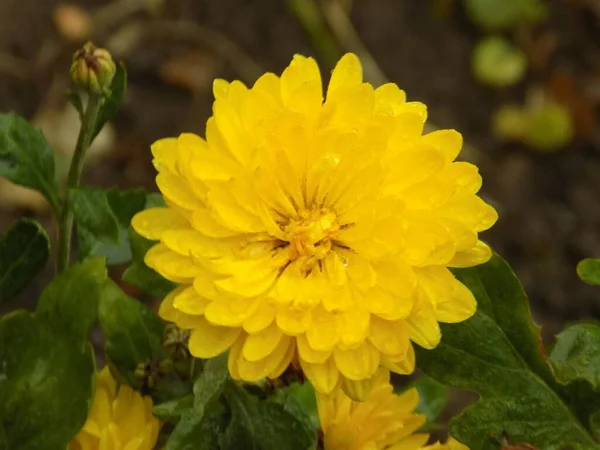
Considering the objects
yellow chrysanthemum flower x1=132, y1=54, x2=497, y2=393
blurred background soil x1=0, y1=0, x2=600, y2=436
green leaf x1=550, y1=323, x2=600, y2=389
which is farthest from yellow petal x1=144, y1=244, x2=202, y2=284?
blurred background soil x1=0, y1=0, x2=600, y2=436

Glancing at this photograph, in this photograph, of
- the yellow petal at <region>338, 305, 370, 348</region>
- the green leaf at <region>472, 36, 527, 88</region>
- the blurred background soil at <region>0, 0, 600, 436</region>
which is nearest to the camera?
the yellow petal at <region>338, 305, 370, 348</region>

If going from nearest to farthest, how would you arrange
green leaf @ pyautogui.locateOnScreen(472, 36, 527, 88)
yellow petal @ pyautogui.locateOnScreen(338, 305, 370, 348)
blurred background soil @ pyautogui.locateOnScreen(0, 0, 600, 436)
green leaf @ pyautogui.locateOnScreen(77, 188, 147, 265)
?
yellow petal @ pyautogui.locateOnScreen(338, 305, 370, 348)
green leaf @ pyautogui.locateOnScreen(77, 188, 147, 265)
blurred background soil @ pyautogui.locateOnScreen(0, 0, 600, 436)
green leaf @ pyautogui.locateOnScreen(472, 36, 527, 88)

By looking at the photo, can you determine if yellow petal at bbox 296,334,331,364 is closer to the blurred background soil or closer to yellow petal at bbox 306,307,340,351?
yellow petal at bbox 306,307,340,351

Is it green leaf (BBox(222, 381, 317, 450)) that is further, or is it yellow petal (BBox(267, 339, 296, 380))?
green leaf (BBox(222, 381, 317, 450))

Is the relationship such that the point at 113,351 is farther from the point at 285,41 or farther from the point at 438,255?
the point at 285,41

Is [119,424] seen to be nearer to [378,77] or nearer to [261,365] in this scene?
[261,365]

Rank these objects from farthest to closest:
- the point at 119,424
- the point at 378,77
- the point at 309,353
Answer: the point at 378,77, the point at 119,424, the point at 309,353

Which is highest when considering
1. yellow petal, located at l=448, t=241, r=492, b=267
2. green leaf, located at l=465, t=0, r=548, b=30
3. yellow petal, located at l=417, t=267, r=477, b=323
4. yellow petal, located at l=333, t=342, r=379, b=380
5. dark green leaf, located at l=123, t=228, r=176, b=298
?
yellow petal, located at l=448, t=241, r=492, b=267

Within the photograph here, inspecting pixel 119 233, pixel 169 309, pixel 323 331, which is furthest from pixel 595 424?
pixel 119 233

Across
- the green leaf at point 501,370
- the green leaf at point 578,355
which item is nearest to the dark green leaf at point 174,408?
the green leaf at point 501,370
